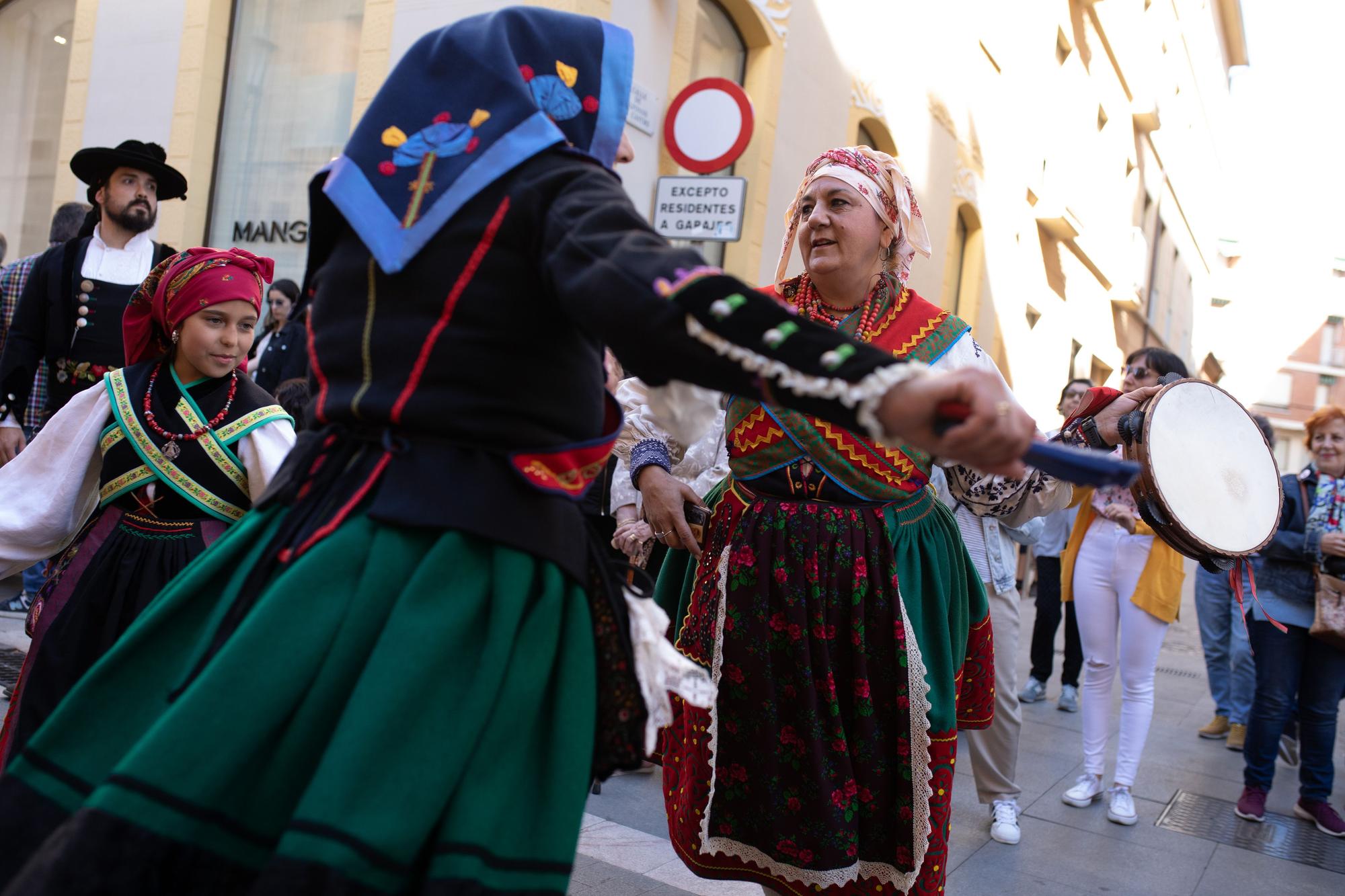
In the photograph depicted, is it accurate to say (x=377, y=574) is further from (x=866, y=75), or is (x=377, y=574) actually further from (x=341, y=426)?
(x=866, y=75)

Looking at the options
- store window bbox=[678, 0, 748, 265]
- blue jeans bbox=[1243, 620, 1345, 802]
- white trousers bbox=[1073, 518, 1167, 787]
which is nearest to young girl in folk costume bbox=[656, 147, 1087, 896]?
white trousers bbox=[1073, 518, 1167, 787]

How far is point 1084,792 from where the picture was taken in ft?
17.6

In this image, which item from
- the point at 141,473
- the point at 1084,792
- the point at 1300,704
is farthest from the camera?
Answer: the point at 1300,704

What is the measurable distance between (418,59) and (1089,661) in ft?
15.5

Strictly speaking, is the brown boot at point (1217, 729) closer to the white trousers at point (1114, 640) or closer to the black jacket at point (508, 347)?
the white trousers at point (1114, 640)

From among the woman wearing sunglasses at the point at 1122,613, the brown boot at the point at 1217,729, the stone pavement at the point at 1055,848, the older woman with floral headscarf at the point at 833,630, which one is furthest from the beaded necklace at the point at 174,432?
the brown boot at the point at 1217,729

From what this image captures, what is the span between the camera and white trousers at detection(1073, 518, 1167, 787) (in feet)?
17.3

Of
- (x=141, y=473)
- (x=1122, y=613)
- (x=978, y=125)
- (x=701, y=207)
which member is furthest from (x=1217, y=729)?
(x=978, y=125)

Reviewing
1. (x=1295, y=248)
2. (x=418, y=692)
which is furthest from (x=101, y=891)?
(x=1295, y=248)

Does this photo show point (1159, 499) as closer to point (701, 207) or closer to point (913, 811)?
point (913, 811)

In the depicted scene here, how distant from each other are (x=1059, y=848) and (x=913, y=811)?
2293 millimetres

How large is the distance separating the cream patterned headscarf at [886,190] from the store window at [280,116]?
22.4 ft

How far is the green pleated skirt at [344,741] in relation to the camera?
1397mm

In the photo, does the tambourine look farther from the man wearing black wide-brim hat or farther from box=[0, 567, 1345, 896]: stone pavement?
the man wearing black wide-brim hat
